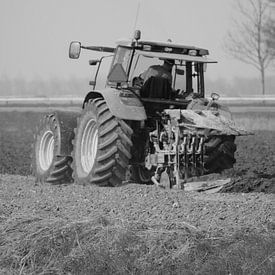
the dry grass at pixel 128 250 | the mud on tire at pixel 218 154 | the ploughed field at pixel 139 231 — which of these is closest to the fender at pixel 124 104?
the mud on tire at pixel 218 154

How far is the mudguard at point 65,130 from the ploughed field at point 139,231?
2.14 m

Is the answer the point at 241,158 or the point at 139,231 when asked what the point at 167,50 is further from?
the point at 139,231

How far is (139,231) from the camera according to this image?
650 centimetres

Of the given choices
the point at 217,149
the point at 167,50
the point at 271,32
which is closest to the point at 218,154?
the point at 217,149

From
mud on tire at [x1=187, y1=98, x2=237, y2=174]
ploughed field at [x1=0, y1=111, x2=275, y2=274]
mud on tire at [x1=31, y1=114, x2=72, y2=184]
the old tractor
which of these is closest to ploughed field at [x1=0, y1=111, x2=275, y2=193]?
ploughed field at [x1=0, y1=111, x2=275, y2=274]

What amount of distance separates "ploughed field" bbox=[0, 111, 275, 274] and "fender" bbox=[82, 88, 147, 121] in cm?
119

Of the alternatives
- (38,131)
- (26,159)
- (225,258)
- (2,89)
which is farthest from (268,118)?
(2,89)

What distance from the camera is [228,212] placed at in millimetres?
7512

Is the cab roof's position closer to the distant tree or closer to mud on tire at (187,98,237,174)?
mud on tire at (187,98,237,174)

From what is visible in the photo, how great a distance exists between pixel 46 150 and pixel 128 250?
265 inches

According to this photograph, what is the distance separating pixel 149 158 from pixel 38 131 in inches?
105

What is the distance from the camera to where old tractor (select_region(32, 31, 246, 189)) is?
10.2m

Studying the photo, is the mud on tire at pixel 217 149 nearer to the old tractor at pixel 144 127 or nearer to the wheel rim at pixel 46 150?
the old tractor at pixel 144 127

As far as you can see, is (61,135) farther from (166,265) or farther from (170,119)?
(166,265)
